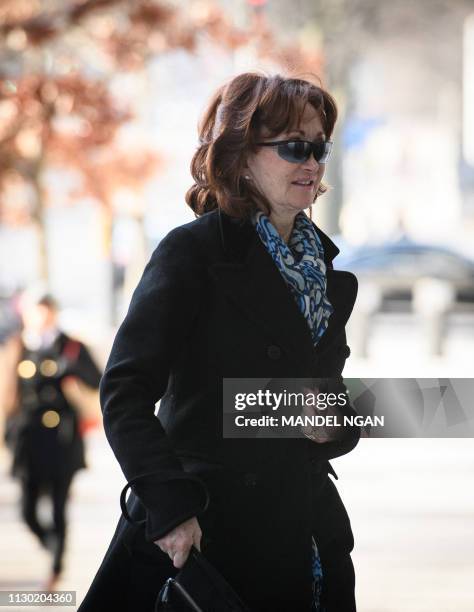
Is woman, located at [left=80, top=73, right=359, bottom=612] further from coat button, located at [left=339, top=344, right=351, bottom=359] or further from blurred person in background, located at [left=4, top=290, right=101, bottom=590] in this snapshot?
blurred person in background, located at [left=4, top=290, right=101, bottom=590]

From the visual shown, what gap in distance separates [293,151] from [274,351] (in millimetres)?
433

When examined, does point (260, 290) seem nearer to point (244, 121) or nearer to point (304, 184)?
point (304, 184)

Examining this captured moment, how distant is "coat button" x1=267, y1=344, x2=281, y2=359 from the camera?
8.22 feet

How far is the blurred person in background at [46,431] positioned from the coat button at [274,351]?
131 inches

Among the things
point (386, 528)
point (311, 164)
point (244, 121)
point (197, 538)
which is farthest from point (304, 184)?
point (386, 528)

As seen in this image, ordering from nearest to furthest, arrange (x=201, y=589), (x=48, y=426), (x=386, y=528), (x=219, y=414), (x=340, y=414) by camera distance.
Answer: (x=201, y=589), (x=219, y=414), (x=340, y=414), (x=48, y=426), (x=386, y=528)

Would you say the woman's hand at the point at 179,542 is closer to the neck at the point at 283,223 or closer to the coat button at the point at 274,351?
the coat button at the point at 274,351

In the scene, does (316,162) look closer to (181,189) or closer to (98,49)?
(98,49)

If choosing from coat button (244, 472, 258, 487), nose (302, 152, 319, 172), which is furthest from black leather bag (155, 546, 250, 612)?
nose (302, 152, 319, 172)

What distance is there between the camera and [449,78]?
1506 inches

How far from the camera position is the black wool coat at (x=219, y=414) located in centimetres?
237

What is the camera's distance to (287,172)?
2.56 meters

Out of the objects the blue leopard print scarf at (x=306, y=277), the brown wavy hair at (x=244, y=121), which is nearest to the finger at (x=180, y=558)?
the blue leopard print scarf at (x=306, y=277)

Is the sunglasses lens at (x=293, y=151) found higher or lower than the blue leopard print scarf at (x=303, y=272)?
higher
